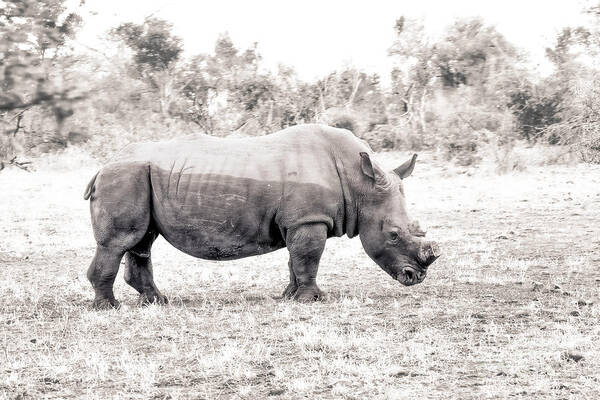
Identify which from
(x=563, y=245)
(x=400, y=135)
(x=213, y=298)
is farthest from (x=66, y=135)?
(x=400, y=135)

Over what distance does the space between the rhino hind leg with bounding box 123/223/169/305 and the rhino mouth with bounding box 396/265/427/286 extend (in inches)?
102

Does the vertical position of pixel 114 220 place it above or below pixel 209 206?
below

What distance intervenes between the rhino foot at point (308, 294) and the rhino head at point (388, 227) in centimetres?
73

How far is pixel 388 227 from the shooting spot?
8.94 meters

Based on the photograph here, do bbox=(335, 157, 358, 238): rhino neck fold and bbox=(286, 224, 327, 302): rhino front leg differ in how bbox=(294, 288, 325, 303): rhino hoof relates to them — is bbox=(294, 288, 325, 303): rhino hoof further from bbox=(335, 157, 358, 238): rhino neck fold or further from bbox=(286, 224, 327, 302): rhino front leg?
bbox=(335, 157, 358, 238): rhino neck fold

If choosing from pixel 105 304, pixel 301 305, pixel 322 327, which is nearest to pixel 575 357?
pixel 322 327

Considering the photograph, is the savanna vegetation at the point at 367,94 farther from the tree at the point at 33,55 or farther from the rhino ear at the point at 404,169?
the tree at the point at 33,55

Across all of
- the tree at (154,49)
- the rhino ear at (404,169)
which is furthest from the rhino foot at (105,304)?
the tree at (154,49)

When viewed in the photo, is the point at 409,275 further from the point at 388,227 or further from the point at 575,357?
the point at 575,357

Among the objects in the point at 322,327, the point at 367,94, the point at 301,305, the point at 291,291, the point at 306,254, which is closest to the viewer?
the point at 322,327

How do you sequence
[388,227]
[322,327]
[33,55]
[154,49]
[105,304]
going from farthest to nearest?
[154,49] < [388,227] < [105,304] < [322,327] < [33,55]

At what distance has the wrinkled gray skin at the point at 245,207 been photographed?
8680 millimetres

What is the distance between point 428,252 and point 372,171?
3.56ft

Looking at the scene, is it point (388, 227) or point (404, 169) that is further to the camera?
point (404, 169)
